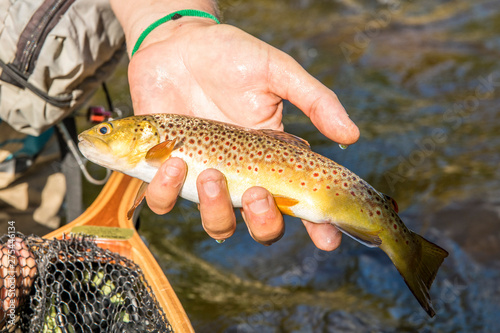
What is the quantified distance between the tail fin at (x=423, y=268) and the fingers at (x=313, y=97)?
0.61 m

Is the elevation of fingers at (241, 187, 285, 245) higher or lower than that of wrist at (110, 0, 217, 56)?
lower

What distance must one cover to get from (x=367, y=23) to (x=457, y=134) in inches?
157

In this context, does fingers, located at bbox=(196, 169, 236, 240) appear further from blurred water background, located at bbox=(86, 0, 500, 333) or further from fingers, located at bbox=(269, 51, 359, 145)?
blurred water background, located at bbox=(86, 0, 500, 333)

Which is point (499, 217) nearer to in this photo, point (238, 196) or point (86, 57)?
point (238, 196)

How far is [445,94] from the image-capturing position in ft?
25.9

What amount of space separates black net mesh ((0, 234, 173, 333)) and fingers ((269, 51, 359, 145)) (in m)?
1.24

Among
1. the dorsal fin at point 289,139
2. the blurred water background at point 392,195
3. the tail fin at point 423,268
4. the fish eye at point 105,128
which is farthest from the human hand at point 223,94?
the blurred water background at point 392,195

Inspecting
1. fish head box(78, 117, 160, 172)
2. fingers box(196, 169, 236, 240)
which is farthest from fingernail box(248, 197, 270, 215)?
fish head box(78, 117, 160, 172)

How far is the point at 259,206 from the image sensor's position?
95.2 inches

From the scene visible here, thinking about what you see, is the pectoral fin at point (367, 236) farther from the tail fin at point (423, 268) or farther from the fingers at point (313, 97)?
the fingers at point (313, 97)

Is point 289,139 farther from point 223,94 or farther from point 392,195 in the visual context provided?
point 392,195

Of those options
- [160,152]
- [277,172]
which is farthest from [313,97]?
[160,152]

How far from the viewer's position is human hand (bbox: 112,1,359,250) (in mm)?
2461

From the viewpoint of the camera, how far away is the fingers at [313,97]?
8.43ft
